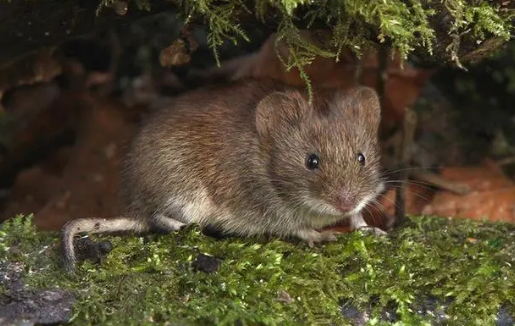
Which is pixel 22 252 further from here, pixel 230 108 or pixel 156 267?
pixel 230 108

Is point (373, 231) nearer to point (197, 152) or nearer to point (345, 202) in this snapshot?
point (345, 202)

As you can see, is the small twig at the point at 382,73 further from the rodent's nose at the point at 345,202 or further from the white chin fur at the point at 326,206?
the rodent's nose at the point at 345,202

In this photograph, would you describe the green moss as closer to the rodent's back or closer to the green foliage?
the rodent's back

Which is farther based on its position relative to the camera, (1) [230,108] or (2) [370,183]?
(1) [230,108]

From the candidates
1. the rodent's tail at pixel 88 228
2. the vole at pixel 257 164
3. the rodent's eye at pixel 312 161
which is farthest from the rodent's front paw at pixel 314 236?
the rodent's tail at pixel 88 228

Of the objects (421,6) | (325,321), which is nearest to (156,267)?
(325,321)

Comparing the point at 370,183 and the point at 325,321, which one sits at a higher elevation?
A: the point at 370,183

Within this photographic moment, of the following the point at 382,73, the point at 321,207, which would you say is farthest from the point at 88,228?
the point at 382,73

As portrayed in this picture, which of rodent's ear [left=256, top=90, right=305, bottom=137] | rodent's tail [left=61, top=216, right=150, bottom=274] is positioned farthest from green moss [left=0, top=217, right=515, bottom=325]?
rodent's ear [left=256, top=90, right=305, bottom=137]
